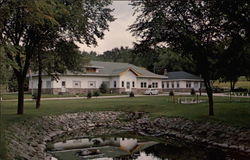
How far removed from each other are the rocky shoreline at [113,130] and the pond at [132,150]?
0.80 metres

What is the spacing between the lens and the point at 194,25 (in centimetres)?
1850

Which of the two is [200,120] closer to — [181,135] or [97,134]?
[181,135]

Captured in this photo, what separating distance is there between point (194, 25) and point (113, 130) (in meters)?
8.88

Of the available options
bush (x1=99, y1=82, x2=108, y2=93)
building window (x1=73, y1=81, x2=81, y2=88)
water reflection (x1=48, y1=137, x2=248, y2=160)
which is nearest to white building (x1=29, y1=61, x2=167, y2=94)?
building window (x1=73, y1=81, x2=81, y2=88)

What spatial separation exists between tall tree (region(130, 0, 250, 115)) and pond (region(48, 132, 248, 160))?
5488 mm

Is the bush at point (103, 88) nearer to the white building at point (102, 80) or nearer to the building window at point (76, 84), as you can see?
the white building at point (102, 80)

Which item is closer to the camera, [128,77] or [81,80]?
[81,80]

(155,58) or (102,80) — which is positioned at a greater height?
(155,58)

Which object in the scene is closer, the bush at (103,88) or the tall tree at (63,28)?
the tall tree at (63,28)

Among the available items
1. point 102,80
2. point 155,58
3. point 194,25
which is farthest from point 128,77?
point 194,25

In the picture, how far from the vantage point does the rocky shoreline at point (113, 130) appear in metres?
12.9

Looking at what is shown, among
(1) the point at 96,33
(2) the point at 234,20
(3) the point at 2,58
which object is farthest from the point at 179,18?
(3) the point at 2,58

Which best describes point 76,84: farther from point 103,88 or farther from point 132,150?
point 132,150

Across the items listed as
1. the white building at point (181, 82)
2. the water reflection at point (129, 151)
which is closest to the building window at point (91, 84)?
the white building at point (181, 82)
